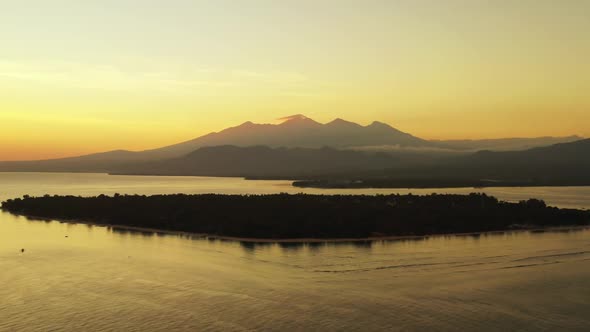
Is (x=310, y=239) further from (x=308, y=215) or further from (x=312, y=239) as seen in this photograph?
(x=308, y=215)

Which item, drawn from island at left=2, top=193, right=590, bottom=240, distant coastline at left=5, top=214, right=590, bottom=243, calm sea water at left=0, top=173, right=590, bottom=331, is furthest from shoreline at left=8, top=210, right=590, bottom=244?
calm sea water at left=0, top=173, right=590, bottom=331

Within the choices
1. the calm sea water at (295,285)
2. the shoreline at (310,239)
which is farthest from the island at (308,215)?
the calm sea water at (295,285)

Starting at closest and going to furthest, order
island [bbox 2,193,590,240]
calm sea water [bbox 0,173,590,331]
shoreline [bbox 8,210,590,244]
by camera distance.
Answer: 1. calm sea water [bbox 0,173,590,331]
2. shoreline [bbox 8,210,590,244]
3. island [bbox 2,193,590,240]

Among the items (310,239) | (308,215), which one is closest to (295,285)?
(310,239)

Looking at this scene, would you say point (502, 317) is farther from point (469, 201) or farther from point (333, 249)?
point (469, 201)

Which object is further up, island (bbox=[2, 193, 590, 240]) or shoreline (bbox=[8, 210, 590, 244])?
island (bbox=[2, 193, 590, 240])

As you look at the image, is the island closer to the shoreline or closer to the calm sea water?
the shoreline
